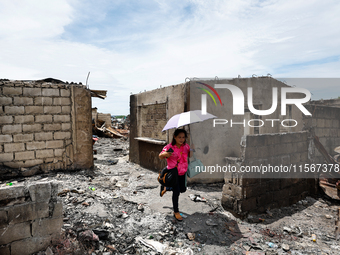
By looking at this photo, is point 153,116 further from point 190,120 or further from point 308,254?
point 308,254

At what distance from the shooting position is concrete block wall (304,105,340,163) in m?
7.07

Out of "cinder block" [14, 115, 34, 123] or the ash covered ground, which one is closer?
the ash covered ground

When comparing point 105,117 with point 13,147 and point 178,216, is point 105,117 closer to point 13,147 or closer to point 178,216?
point 13,147

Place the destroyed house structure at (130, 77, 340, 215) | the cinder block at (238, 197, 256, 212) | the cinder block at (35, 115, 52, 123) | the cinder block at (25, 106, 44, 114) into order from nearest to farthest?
the cinder block at (238, 197, 256, 212) < the destroyed house structure at (130, 77, 340, 215) < the cinder block at (25, 106, 44, 114) < the cinder block at (35, 115, 52, 123)

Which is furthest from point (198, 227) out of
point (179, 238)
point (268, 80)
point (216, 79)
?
point (268, 80)

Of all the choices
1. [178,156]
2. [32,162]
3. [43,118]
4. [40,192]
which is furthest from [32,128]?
[178,156]

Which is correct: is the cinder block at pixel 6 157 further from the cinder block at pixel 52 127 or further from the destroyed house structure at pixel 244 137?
the destroyed house structure at pixel 244 137

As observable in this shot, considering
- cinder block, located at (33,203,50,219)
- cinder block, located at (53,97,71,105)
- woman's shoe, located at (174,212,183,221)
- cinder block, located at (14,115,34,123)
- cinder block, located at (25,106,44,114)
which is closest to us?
cinder block, located at (33,203,50,219)

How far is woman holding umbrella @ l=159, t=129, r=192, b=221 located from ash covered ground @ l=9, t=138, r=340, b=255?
0.51 metres

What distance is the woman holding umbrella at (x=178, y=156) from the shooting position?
3.71 metres

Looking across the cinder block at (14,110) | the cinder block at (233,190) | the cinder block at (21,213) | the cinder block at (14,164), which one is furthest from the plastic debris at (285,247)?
the cinder block at (14,110)

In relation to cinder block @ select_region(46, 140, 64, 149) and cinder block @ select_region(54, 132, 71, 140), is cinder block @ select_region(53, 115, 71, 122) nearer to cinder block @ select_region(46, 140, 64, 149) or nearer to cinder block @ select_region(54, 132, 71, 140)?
cinder block @ select_region(54, 132, 71, 140)

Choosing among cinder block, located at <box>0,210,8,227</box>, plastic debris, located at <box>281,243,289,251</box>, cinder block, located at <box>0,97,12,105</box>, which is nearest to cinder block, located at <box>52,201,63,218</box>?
cinder block, located at <box>0,210,8,227</box>

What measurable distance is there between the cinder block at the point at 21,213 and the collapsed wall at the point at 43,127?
397cm
